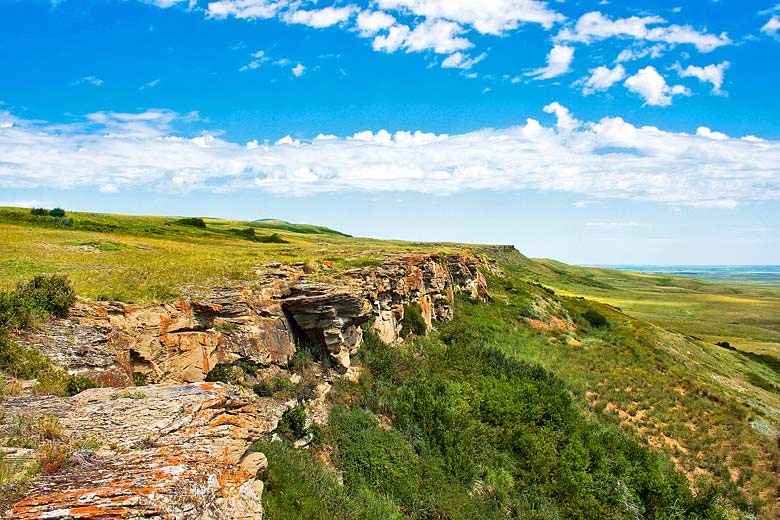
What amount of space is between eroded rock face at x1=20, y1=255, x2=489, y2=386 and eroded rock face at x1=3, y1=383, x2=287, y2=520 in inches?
96.6

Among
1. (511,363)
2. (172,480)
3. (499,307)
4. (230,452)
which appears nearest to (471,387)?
(511,363)

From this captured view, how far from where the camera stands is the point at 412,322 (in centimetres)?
2998

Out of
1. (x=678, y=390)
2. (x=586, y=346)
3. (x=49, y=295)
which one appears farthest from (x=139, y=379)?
(x=586, y=346)

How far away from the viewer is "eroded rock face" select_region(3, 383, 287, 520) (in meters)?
5.99

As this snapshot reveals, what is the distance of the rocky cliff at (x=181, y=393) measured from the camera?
6.40 m

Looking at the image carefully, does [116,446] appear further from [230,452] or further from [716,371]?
[716,371]

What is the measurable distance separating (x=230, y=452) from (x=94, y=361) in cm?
585

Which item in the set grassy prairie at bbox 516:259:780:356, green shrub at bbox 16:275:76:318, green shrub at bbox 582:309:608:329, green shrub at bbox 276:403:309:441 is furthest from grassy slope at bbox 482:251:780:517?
green shrub at bbox 16:275:76:318

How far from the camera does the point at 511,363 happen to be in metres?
29.5

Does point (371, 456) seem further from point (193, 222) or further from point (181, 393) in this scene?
point (193, 222)

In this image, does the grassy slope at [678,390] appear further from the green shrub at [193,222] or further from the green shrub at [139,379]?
the green shrub at [193,222]

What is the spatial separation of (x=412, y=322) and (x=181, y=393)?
2127cm

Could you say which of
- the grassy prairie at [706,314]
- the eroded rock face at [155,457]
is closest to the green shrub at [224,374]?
the eroded rock face at [155,457]

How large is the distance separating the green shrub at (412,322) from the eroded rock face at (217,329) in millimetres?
3645
